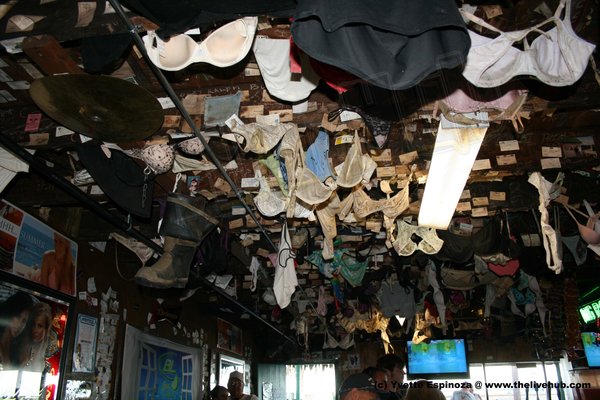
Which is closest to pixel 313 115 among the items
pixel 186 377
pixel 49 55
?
pixel 49 55

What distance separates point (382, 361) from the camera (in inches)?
199

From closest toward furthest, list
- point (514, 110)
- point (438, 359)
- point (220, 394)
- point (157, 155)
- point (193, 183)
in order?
point (514, 110) → point (157, 155) → point (193, 183) → point (220, 394) → point (438, 359)

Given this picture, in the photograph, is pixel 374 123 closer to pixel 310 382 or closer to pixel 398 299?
pixel 398 299

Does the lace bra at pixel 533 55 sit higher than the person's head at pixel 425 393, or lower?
higher

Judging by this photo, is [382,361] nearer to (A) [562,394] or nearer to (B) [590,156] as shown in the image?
(B) [590,156]

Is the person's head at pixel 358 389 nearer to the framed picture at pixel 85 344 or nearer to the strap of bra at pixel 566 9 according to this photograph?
the strap of bra at pixel 566 9

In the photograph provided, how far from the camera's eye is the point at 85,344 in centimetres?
459

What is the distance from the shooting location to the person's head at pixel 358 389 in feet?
9.35

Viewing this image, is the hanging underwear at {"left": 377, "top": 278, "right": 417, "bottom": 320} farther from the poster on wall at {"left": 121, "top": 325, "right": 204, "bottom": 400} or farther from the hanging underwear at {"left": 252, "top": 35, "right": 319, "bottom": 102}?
the hanging underwear at {"left": 252, "top": 35, "right": 319, "bottom": 102}

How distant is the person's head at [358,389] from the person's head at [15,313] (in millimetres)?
2685

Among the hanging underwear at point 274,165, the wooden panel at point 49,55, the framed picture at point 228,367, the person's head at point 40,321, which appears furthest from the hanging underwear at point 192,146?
the framed picture at point 228,367

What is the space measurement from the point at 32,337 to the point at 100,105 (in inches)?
95.5

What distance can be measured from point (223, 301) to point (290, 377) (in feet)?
21.9

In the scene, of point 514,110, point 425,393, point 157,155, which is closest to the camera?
point 514,110
